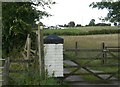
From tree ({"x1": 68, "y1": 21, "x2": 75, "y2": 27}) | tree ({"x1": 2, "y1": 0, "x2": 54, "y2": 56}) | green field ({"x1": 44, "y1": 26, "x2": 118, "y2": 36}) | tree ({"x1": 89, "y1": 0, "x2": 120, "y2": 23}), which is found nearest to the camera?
green field ({"x1": 44, "y1": 26, "x2": 118, "y2": 36})

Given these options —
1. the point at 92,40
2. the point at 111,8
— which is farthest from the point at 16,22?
the point at 92,40

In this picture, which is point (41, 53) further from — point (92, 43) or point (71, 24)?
point (71, 24)

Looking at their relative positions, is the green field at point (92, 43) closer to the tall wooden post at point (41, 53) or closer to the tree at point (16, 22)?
the tall wooden post at point (41, 53)

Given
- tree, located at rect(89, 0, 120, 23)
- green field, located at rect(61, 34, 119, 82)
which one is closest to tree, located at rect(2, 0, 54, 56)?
tree, located at rect(89, 0, 120, 23)

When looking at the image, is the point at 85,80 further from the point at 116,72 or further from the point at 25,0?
the point at 25,0

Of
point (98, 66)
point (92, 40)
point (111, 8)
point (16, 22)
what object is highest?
point (111, 8)

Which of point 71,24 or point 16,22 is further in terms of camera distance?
point 16,22

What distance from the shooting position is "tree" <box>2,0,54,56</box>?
1512 cm

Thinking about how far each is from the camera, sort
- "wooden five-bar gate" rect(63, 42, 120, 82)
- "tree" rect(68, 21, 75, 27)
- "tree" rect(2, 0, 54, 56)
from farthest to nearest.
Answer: "tree" rect(2, 0, 54, 56) < "tree" rect(68, 21, 75, 27) < "wooden five-bar gate" rect(63, 42, 120, 82)

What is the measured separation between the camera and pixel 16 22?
15.1 m

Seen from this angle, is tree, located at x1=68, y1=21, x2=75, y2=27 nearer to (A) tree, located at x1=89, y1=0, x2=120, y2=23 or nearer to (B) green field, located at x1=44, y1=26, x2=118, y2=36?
(B) green field, located at x1=44, y1=26, x2=118, y2=36

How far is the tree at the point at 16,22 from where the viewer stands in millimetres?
15117

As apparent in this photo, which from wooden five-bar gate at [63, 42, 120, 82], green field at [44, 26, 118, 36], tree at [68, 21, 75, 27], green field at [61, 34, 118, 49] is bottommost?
wooden five-bar gate at [63, 42, 120, 82]

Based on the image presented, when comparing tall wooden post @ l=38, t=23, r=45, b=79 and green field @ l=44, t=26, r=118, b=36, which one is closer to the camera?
tall wooden post @ l=38, t=23, r=45, b=79
